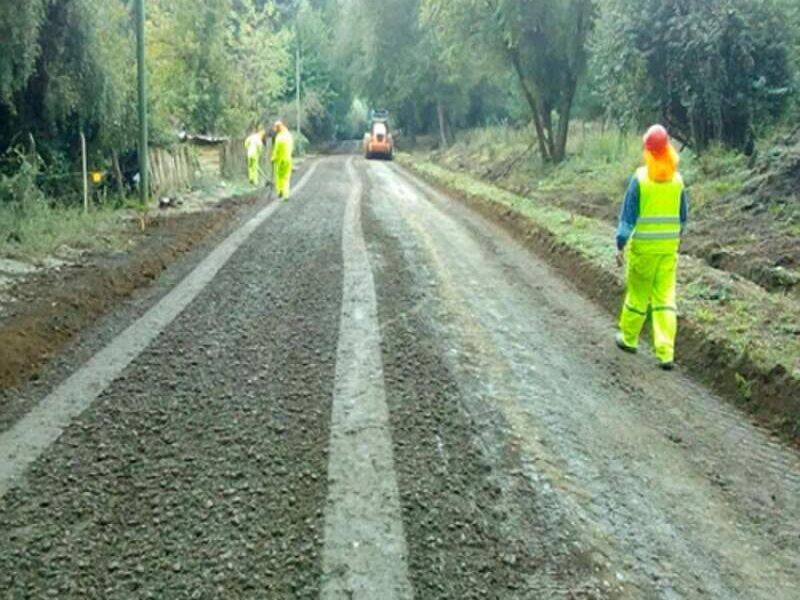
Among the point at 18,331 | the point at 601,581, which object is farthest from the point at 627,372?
the point at 18,331

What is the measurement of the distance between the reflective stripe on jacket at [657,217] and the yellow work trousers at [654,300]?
87 mm

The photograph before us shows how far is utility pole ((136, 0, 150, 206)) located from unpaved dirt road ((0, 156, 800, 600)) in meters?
8.47

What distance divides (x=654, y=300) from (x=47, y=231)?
338 inches

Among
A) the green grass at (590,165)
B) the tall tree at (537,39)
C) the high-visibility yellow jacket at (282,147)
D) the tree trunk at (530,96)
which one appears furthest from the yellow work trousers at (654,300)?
the tree trunk at (530,96)

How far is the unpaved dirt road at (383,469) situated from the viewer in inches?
129

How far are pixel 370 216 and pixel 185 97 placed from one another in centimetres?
1246

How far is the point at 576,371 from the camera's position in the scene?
241 inches

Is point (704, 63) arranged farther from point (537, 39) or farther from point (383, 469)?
point (383, 469)

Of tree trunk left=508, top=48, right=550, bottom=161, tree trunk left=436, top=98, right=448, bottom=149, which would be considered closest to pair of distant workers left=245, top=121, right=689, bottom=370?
tree trunk left=508, top=48, right=550, bottom=161

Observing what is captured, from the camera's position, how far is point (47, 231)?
11070 millimetres

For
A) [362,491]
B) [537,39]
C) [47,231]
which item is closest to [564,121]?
[537,39]

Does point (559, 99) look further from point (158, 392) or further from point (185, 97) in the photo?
point (158, 392)

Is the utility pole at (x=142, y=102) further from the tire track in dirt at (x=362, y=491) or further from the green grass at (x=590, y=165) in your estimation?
the tire track in dirt at (x=362, y=491)

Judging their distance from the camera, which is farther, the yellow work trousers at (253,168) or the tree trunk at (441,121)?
the tree trunk at (441,121)
